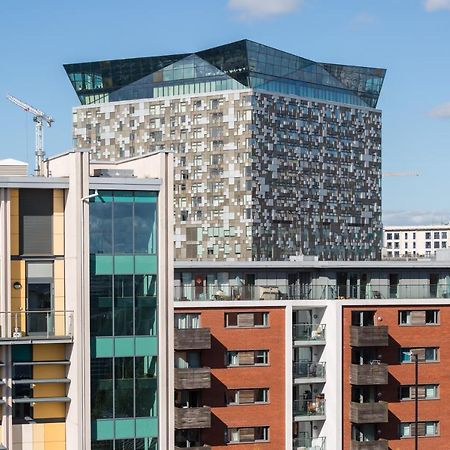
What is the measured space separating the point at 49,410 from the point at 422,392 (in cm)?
4700

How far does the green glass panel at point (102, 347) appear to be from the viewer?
49125mm

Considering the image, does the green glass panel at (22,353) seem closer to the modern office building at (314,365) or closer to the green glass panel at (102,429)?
the green glass panel at (102,429)


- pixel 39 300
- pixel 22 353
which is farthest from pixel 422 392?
pixel 22 353

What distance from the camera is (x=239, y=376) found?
87125 millimetres

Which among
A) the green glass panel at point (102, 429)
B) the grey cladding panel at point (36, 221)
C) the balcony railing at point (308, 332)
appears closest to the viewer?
the grey cladding panel at point (36, 221)

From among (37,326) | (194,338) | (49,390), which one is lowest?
(194,338)

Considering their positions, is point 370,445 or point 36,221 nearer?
point 36,221

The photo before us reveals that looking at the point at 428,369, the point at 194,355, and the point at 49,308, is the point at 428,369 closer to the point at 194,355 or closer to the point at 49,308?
the point at 194,355

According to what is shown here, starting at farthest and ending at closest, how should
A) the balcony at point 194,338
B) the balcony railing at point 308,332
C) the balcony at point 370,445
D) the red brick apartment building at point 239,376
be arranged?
the balcony railing at point 308,332 → the balcony at point 370,445 → the red brick apartment building at point 239,376 → the balcony at point 194,338

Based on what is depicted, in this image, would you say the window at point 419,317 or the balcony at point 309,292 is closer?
the balcony at point 309,292

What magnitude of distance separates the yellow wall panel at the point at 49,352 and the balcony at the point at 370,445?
44.2 m

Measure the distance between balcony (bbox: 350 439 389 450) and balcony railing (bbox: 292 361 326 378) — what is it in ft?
17.4

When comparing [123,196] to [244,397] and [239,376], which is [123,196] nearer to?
[239,376]

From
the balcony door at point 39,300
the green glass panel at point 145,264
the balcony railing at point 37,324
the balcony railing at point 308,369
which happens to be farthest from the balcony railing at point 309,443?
the balcony door at point 39,300
